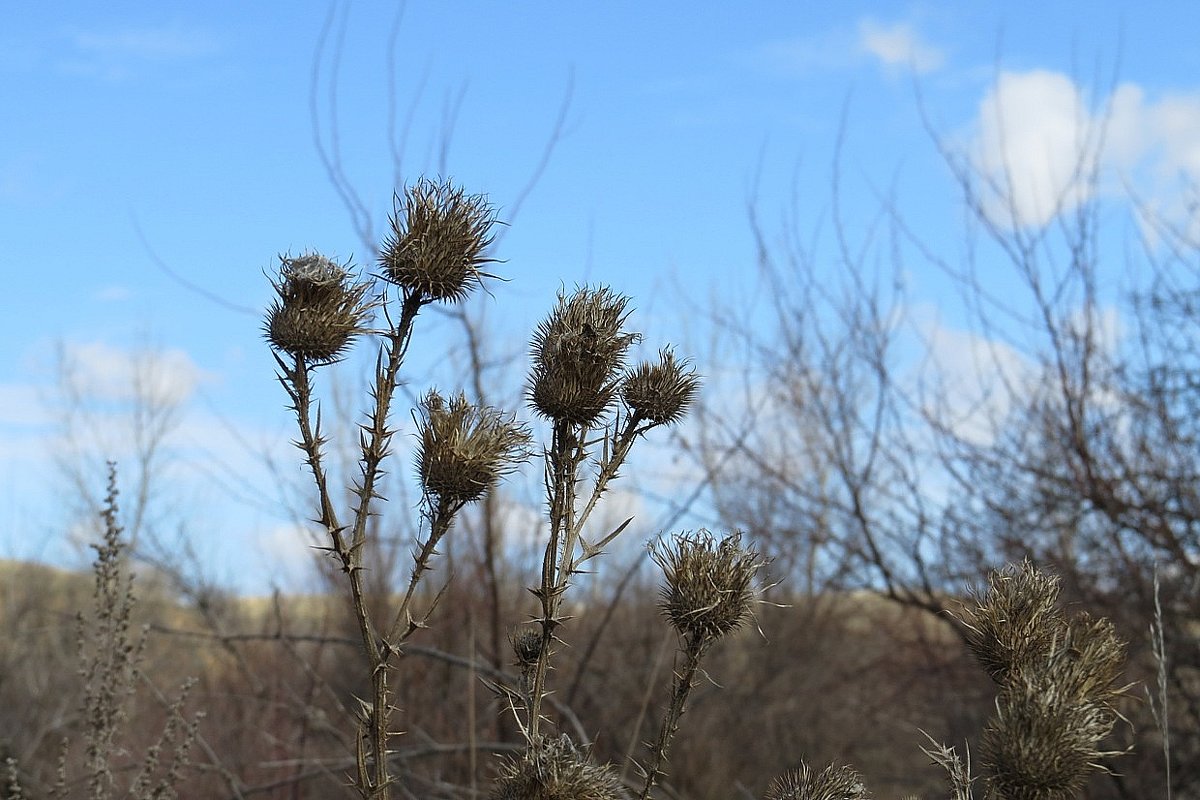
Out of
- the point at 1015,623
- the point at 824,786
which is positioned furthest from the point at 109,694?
the point at 1015,623

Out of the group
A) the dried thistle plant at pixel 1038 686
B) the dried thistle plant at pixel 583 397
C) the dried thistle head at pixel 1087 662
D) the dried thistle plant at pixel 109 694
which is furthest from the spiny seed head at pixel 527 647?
the dried thistle plant at pixel 109 694

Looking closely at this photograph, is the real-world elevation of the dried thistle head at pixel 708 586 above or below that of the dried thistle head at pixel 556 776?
above

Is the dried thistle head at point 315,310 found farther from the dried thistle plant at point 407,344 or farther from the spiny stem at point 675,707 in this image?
the spiny stem at point 675,707

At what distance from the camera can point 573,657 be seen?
10992 mm

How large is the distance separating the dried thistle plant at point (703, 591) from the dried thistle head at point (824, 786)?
23 cm

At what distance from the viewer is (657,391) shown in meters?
2.49

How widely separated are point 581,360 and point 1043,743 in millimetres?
1073

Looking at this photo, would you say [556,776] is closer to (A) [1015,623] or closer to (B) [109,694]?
(A) [1015,623]

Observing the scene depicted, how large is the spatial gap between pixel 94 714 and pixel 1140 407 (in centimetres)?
678

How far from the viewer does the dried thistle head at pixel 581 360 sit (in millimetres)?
2354

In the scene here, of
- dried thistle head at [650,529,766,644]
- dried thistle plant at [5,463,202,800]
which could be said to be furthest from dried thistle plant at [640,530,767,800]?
dried thistle plant at [5,463,202,800]

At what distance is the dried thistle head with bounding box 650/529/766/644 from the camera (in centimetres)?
223

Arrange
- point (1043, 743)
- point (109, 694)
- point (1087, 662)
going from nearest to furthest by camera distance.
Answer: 1. point (1043, 743)
2. point (1087, 662)
3. point (109, 694)

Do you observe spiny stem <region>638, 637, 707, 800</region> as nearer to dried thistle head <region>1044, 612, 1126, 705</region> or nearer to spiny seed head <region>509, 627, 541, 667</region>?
spiny seed head <region>509, 627, 541, 667</region>
